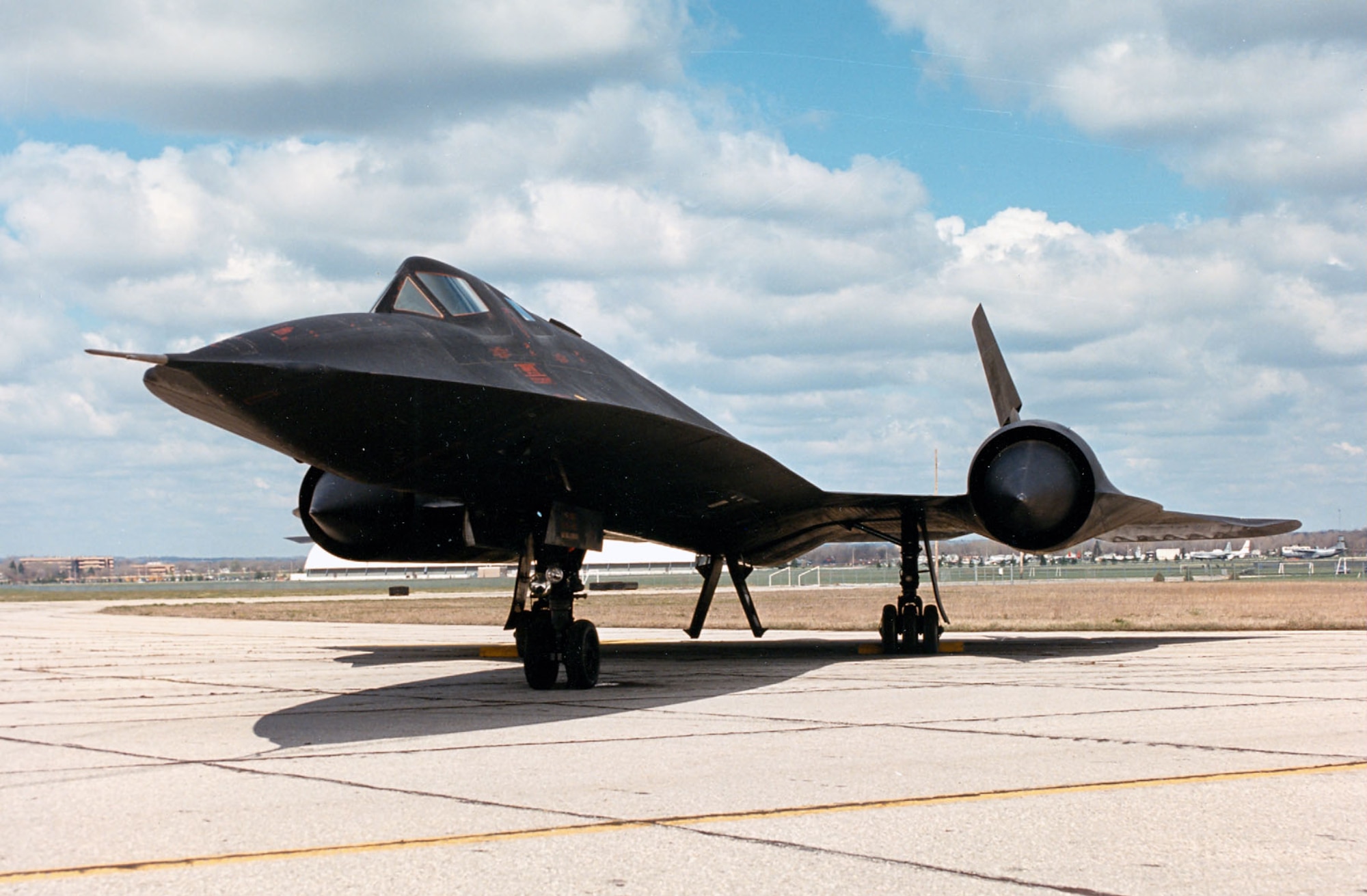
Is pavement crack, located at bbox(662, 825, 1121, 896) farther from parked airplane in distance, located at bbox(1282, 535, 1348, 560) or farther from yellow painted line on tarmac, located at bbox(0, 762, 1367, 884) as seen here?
parked airplane in distance, located at bbox(1282, 535, 1348, 560)

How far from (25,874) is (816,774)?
2.94m

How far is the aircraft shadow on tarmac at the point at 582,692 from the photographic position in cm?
722

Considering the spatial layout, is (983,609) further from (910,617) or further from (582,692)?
(582,692)

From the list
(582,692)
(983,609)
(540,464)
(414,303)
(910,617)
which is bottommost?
(983,609)

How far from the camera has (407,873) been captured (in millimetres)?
3496

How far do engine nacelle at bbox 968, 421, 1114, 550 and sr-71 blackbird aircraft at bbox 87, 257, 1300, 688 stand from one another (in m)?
0.02

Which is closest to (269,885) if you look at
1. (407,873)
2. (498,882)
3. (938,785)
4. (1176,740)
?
(407,873)

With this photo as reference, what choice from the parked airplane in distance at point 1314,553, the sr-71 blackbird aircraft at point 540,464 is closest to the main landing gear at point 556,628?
the sr-71 blackbird aircraft at point 540,464

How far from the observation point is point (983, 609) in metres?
28.9

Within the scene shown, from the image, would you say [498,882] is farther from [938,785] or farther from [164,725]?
[164,725]

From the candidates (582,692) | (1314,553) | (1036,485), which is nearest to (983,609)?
(1036,485)

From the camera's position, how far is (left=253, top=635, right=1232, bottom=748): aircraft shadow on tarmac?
722 cm

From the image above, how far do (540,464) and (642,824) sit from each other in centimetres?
410

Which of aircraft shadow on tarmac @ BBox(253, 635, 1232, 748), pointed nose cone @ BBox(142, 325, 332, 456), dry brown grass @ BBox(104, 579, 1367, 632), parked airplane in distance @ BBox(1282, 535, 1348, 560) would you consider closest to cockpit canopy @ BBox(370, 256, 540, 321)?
pointed nose cone @ BBox(142, 325, 332, 456)
